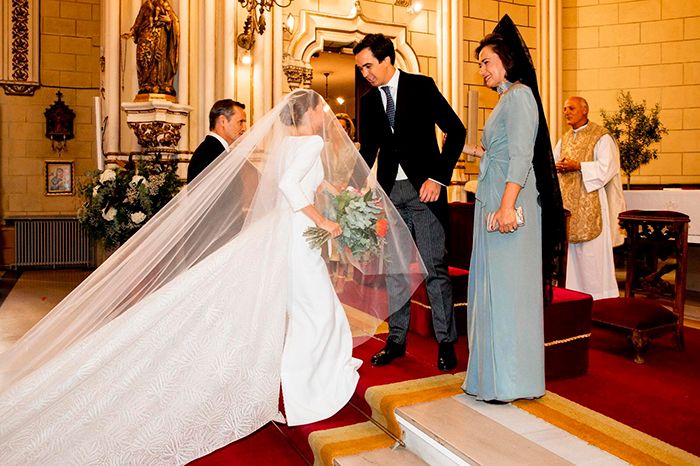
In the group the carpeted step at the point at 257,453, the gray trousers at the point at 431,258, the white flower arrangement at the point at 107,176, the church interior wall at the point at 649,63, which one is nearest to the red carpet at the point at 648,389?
the gray trousers at the point at 431,258

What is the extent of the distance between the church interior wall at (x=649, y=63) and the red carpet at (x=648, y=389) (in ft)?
13.8

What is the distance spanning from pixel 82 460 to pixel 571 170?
158 inches

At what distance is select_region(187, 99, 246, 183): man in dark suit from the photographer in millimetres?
3787

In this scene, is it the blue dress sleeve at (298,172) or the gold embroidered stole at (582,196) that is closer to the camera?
the blue dress sleeve at (298,172)

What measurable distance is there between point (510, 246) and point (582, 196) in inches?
105

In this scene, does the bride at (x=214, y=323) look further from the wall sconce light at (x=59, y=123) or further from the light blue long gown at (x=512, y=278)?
the wall sconce light at (x=59, y=123)

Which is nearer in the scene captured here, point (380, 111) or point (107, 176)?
point (380, 111)

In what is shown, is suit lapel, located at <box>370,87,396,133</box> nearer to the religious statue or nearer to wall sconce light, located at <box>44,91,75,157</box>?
the religious statue

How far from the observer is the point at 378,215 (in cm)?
292

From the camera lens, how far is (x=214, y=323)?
2760mm

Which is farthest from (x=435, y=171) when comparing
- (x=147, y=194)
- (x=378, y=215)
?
(x=147, y=194)

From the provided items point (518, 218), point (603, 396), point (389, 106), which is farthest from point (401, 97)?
point (603, 396)

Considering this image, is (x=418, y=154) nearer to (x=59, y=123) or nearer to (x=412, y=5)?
(x=412, y=5)

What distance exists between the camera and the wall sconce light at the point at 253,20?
A: 615 cm
